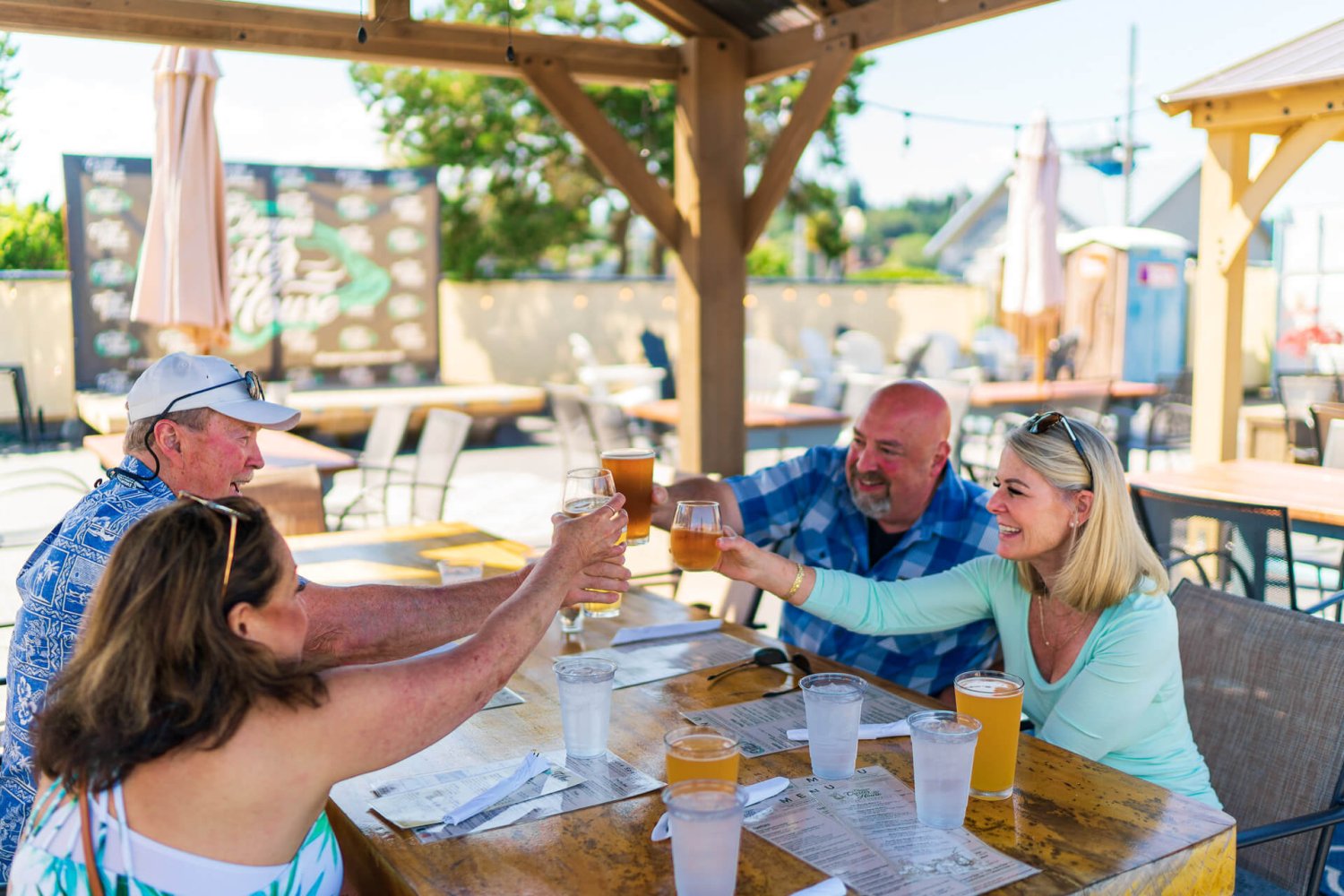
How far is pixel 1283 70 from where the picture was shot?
605cm

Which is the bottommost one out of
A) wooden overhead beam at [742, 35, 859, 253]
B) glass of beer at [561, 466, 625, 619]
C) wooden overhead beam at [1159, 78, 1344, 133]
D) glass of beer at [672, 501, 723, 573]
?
glass of beer at [672, 501, 723, 573]

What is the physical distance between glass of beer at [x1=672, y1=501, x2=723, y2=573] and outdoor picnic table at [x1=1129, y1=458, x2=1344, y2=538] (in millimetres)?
2509

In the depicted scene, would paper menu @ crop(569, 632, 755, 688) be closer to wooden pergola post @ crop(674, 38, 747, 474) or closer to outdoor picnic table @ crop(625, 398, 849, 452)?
wooden pergola post @ crop(674, 38, 747, 474)

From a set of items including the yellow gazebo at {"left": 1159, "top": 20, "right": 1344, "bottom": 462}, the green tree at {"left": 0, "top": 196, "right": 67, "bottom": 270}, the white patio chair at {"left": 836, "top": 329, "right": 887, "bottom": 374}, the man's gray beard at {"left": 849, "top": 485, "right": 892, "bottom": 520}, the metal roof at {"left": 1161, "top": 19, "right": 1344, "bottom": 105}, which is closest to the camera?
the man's gray beard at {"left": 849, "top": 485, "right": 892, "bottom": 520}

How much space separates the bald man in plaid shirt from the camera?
2904 millimetres

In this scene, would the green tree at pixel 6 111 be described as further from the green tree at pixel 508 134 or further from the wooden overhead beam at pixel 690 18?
the green tree at pixel 508 134

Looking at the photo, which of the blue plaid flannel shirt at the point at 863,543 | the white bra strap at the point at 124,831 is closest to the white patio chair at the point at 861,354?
the blue plaid flannel shirt at the point at 863,543

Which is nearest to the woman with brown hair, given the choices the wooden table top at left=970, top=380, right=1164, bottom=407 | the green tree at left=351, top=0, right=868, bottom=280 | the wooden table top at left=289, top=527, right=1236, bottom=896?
the wooden table top at left=289, top=527, right=1236, bottom=896

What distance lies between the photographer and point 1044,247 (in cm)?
969

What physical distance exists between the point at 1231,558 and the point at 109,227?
926cm

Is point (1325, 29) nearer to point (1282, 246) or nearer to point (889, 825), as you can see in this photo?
point (889, 825)

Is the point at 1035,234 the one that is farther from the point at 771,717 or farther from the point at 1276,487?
the point at 771,717

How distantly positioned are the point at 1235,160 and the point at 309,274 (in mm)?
8233

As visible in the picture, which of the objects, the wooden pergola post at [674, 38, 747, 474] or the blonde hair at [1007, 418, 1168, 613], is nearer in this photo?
the blonde hair at [1007, 418, 1168, 613]
